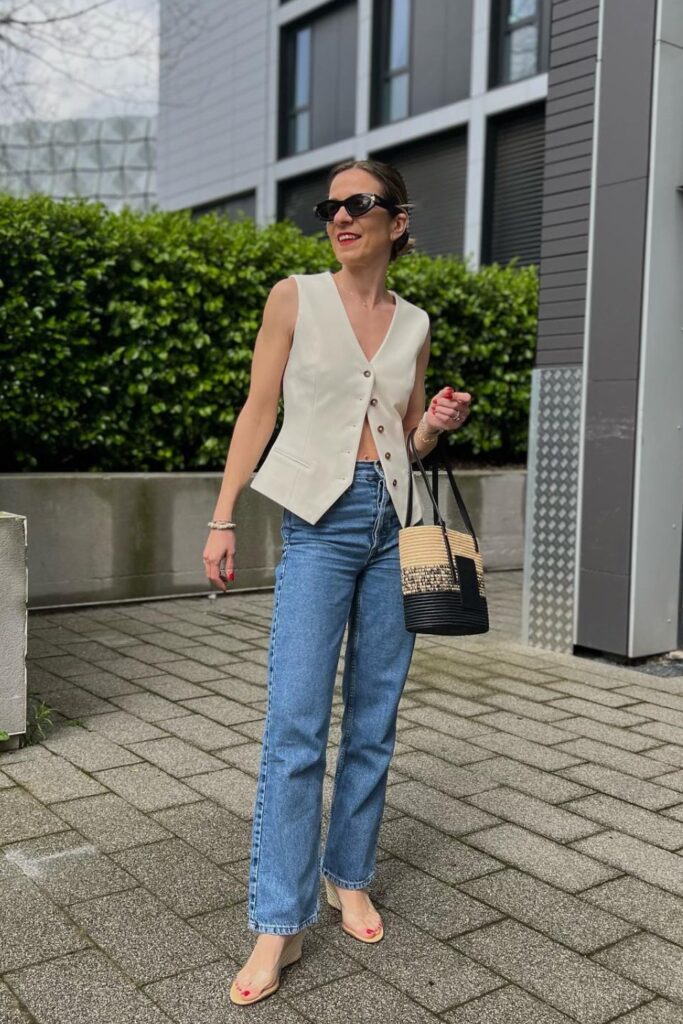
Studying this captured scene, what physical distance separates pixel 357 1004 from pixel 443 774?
172 centimetres

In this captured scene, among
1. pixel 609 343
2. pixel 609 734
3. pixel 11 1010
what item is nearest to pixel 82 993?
pixel 11 1010

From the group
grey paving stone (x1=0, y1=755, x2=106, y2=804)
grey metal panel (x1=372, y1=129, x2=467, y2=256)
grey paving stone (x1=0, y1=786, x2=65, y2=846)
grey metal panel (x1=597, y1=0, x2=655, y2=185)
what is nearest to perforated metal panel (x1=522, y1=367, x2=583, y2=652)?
grey metal panel (x1=597, y1=0, x2=655, y2=185)

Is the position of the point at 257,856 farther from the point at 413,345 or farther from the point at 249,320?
the point at 249,320

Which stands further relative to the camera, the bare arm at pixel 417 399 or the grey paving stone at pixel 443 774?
the grey paving stone at pixel 443 774

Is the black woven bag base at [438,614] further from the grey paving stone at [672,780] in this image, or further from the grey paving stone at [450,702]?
the grey paving stone at [450,702]

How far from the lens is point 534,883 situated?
327 centimetres

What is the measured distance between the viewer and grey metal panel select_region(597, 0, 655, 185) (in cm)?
574

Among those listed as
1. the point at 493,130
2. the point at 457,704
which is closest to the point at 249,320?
the point at 457,704

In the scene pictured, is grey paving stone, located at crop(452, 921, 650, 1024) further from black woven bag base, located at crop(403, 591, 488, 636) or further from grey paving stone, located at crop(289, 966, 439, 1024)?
black woven bag base, located at crop(403, 591, 488, 636)

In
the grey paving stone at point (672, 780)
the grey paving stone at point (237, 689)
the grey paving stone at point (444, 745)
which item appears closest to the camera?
the grey paving stone at point (672, 780)

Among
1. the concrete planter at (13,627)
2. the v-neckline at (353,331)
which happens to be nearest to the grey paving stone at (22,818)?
the concrete planter at (13,627)

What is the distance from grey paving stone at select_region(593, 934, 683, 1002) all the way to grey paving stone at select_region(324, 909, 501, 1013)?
1.14 ft

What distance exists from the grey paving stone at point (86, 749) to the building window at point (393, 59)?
Result: 1653 cm

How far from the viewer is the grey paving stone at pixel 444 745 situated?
14.5 ft
